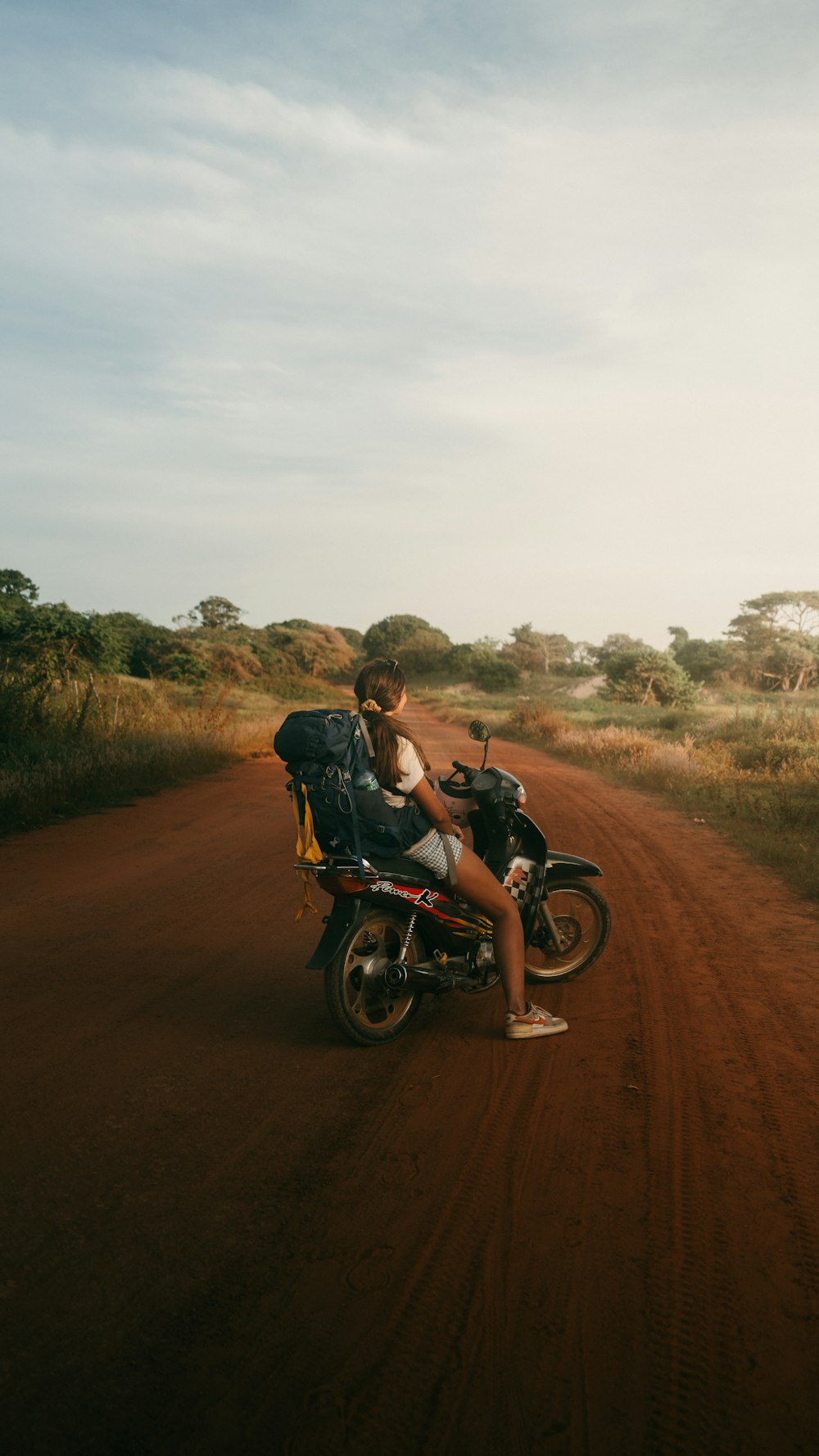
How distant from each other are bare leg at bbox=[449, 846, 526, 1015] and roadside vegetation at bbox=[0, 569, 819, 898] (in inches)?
164

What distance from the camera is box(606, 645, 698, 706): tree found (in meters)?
38.8

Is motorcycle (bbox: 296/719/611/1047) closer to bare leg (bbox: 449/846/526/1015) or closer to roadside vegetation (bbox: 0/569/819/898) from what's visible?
bare leg (bbox: 449/846/526/1015)

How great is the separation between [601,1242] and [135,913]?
14.6 feet

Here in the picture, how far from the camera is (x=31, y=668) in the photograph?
1500cm

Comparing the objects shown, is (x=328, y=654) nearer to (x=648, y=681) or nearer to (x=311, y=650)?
(x=311, y=650)

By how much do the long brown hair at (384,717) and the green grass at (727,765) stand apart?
16.3ft

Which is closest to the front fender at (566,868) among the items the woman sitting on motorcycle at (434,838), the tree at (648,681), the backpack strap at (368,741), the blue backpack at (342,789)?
the woman sitting on motorcycle at (434,838)

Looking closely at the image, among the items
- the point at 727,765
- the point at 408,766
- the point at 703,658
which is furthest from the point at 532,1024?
the point at 703,658

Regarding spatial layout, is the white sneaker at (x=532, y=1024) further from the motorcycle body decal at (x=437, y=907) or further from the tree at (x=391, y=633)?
the tree at (x=391, y=633)

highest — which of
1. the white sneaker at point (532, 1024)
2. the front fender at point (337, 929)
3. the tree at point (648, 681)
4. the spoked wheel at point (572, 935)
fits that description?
the tree at point (648, 681)

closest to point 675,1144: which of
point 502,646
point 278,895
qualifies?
point 278,895

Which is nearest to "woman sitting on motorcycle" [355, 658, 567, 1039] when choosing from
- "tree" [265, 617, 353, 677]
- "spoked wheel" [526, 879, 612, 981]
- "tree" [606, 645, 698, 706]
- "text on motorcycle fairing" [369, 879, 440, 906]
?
"text on motorcycle fairing" [369, 879, 440, 906]

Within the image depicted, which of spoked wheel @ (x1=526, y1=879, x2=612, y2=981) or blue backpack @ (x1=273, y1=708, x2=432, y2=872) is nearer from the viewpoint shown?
blue backpack @ (x1=273, y1=708, x2=432, y2=872)

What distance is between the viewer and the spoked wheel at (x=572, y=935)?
535cm
